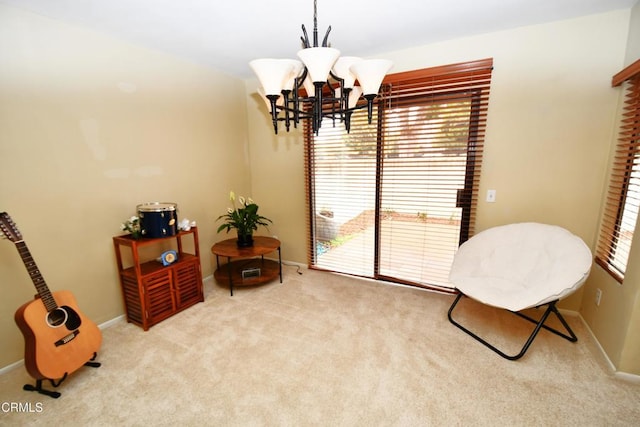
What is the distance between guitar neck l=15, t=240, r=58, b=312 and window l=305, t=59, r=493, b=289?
2260 mm

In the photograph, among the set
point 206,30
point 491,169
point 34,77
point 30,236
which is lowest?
point 30,236

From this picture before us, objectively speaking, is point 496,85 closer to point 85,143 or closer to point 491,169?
point 491,169

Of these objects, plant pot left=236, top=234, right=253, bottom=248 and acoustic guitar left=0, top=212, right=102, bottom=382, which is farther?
plant pot left=236, top=234, right=253, bottom=248

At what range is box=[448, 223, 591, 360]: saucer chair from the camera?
1732 mm

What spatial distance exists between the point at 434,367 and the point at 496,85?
221 cm

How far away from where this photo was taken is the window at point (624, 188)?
1.76 m

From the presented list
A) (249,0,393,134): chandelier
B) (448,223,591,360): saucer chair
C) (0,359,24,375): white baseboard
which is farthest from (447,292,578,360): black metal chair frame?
(0,359,24,375): white baseboard

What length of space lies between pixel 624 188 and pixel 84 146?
382cm

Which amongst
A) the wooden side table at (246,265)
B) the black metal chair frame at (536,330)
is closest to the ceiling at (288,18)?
the wooden side table at (246,265)

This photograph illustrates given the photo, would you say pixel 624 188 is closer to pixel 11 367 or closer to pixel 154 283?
pixel 154 283

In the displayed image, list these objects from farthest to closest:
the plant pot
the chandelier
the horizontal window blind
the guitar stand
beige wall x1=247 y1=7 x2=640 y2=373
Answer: the plant pot, the horizontal window blind, beige wall x1=247 y1=7 x2=640 y2=373, the guitar stand, the chandelier

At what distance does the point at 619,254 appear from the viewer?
6.12 ft

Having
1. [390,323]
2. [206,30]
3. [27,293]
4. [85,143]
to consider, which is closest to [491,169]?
[390,323]

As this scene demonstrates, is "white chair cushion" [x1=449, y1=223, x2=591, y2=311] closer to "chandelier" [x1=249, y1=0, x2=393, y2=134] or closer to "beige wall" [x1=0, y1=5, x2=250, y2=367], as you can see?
"chandelier" [x1=249, y1=0, x2=393, y2=134]
